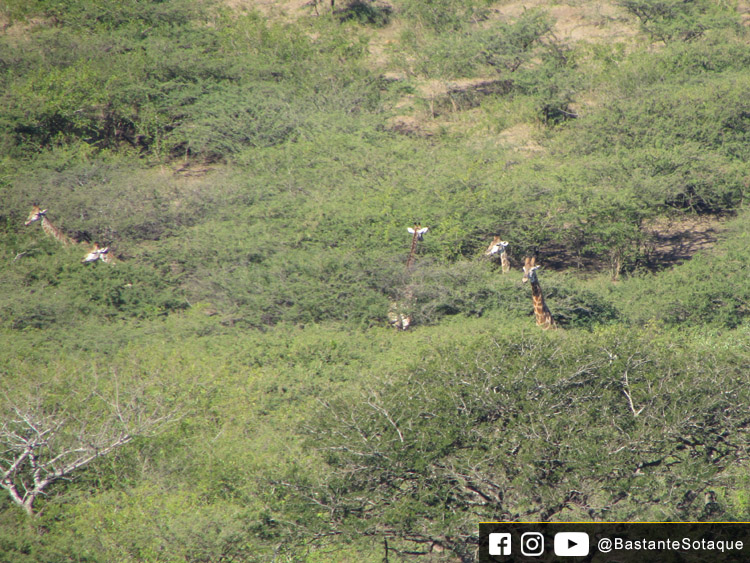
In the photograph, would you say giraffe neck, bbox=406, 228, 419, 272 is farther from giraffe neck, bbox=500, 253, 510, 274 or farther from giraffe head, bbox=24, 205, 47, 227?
giraffe head, bbox=24, 205, 47, 227

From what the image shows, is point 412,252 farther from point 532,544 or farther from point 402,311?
point 532,544

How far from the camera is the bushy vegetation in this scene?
10.6 m

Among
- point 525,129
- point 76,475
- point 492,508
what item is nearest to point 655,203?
point 525,129

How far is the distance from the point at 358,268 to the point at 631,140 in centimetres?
909

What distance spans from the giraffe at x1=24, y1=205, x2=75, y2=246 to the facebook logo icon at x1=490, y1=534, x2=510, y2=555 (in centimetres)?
1401

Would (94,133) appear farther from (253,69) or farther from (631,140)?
(631,140)

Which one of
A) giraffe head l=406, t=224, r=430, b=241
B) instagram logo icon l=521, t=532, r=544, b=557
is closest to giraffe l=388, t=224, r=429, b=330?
giraffe head l=406, t=224, r=430, b=241

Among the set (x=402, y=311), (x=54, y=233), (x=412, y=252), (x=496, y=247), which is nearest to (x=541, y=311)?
(x=496, y=247)

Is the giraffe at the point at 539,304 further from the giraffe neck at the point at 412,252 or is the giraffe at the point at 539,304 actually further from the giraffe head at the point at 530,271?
the giraffe neck at the point at 412,252

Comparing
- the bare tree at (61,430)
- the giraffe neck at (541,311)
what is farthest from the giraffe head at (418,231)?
the bare tree at (61,430)

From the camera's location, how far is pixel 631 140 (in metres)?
23.3

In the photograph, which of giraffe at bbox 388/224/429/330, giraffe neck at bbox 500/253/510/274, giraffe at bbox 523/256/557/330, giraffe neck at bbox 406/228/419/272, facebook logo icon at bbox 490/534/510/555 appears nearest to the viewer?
facebook logo icon at bbox 490/534/510/555

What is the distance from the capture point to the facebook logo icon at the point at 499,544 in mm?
9500

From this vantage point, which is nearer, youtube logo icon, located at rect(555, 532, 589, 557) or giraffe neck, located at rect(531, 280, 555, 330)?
youtube logo icon, located at rect(555, 532, 589, 557)
